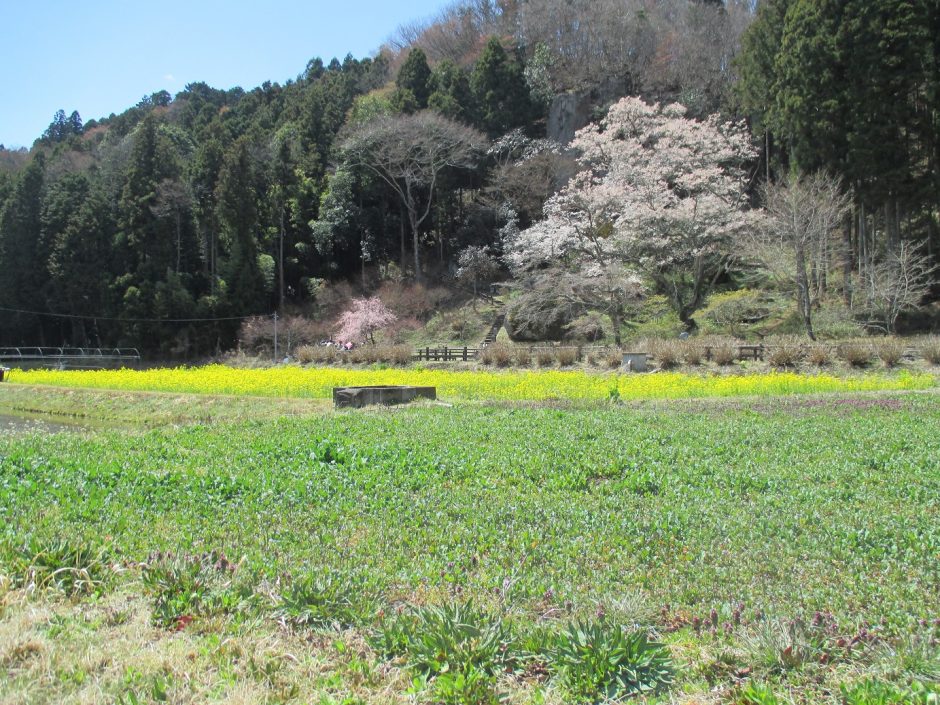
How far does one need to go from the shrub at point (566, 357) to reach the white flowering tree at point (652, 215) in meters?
4.04

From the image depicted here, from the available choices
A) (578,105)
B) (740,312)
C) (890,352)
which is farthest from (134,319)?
(890,352)

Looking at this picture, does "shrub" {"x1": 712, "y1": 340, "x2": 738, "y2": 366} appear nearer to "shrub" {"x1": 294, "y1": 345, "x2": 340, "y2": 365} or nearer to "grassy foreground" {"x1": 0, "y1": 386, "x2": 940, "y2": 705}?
"grassy foreground" {"x1": 0, "y1": 386, "x2": 940, "y2": 705}

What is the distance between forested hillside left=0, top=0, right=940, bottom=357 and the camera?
78.5 ft

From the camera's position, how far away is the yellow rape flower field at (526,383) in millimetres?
15953

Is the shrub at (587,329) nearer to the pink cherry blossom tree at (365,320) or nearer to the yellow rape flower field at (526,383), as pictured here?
the yellow rape flower field at (526,383)

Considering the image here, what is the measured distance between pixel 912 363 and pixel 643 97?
29.2m

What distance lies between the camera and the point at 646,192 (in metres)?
29.4

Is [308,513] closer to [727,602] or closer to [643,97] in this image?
[727,602]

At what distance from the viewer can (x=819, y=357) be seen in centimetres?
1930

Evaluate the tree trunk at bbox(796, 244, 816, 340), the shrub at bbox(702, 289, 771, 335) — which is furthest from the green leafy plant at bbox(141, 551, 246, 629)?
the shrub at bbox(702, 289, 771, 335)

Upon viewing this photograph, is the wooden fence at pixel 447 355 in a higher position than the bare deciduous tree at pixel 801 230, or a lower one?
lower

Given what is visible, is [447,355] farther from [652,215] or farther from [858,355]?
[858,355]

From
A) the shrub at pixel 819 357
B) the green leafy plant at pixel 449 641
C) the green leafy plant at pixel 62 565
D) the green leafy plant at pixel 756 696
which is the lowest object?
the green leafy plant at pixel 756 696

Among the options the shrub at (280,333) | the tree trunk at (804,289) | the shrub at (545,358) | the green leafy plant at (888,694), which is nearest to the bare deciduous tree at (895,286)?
the tree trunk at (804,289)
